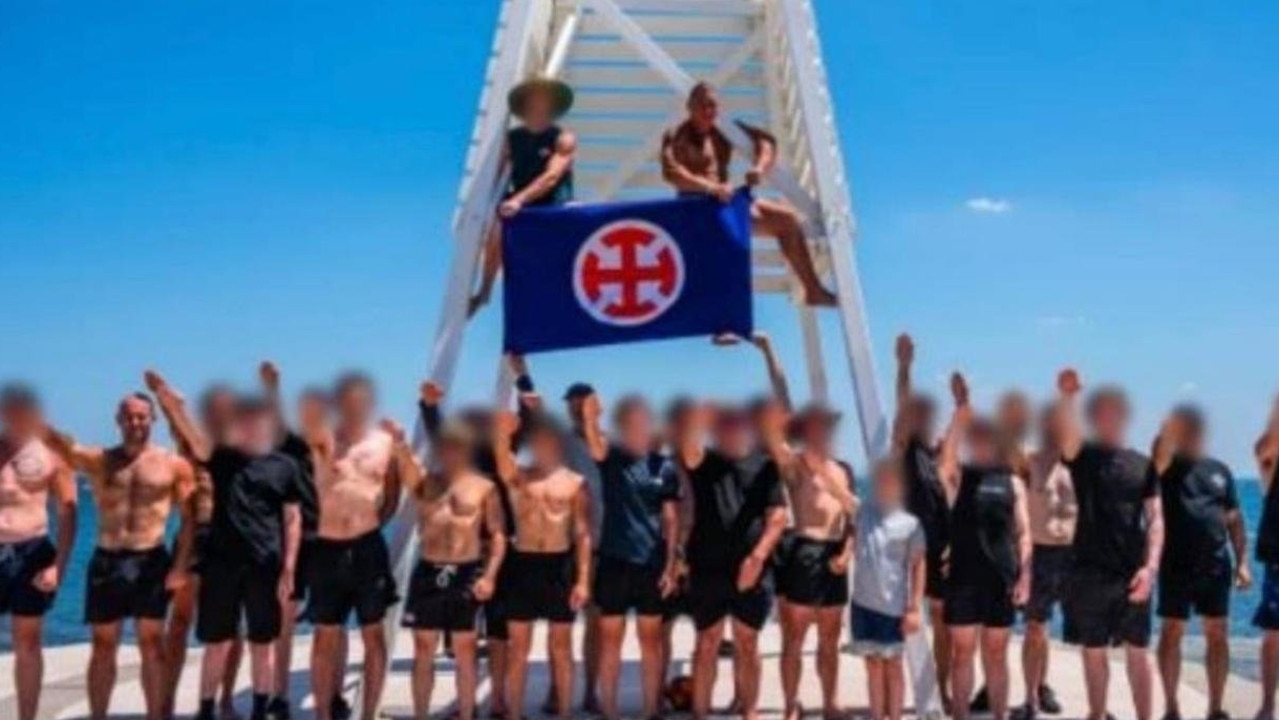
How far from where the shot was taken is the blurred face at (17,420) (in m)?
8.91

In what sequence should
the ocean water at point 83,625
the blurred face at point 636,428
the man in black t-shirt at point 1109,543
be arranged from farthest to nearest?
the ocean water at point 83,625, the blurred face at point 636,428, the man in black t-shirt at point 1109,543

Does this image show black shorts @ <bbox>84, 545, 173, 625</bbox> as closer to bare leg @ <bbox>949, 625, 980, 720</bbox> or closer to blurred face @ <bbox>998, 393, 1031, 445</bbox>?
bare leg @ <bbox>949, 625, 980, 720</bbox>

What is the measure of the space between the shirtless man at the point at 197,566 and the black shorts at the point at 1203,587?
614 cm

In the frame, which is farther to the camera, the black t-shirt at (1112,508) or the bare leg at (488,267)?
the bare leg at (488,267)

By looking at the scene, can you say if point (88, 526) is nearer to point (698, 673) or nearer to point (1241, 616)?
point (1241, 616)

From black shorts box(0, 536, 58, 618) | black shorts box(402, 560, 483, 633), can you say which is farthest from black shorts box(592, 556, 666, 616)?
black shorts box(0, 536, 58, 618)

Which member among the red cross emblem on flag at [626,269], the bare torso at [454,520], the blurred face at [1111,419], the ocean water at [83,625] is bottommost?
the ocean water at [83,625]

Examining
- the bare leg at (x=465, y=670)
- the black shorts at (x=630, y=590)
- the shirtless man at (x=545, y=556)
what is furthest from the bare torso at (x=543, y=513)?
the bare leg at (x=465, y=670)

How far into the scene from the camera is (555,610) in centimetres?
892

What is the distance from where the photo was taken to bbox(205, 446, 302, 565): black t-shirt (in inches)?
349

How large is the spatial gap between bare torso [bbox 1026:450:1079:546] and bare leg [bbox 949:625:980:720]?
1114 millimetres

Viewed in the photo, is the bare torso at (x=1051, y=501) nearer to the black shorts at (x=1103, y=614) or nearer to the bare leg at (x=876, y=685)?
the black shorts at (x=1103, y=614)

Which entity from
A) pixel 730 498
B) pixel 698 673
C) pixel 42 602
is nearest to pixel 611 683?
pixel 698 673

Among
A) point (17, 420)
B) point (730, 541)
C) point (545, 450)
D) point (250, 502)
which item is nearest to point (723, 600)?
point (730, 541)
